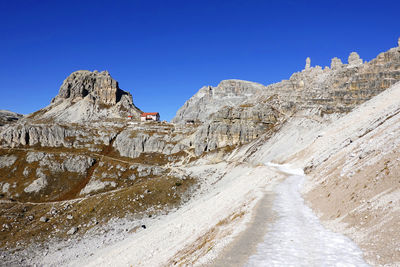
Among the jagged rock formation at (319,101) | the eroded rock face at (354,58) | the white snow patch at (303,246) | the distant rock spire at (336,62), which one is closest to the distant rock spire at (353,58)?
the eroded rock face at (354,58)

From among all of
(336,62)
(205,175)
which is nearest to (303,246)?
(205,175)

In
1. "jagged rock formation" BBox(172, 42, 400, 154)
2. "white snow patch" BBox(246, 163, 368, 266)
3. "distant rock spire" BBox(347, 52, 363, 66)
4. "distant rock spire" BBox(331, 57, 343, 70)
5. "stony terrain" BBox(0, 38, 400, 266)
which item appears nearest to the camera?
→ "white snow patch" BBox(246, 163, 368, 266)

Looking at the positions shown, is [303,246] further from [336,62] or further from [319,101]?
[336,62]

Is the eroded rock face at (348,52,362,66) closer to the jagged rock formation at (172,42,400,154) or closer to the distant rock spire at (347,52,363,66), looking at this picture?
the distant rock spire at (347,52,363,66)

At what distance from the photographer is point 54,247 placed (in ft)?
162

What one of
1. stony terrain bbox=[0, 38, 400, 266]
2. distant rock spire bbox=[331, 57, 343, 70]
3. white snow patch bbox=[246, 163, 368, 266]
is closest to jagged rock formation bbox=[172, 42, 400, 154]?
stony terrain bbox=[0, 38, 400, 266]

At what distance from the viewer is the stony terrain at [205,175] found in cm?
1980

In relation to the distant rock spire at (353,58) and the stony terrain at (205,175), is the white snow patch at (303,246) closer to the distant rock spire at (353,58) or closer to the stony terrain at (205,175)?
the stony terrain at (205,175)

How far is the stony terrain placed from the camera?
19.8 metres

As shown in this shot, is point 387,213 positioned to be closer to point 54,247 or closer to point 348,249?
point 348,249

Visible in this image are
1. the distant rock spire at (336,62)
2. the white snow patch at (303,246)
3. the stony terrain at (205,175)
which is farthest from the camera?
the distant rock spire at (336,62)

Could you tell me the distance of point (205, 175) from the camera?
265 ft

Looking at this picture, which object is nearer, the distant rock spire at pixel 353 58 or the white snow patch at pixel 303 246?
the white snow patch at pixel 303 246

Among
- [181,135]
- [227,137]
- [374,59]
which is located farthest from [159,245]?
[374,59]
